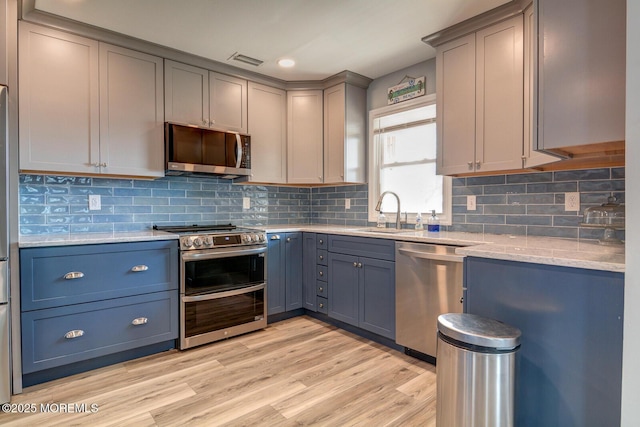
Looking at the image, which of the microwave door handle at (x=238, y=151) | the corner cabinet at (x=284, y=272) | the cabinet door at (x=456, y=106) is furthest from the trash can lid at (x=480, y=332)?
the microwave door handle at (x=238, y=151)

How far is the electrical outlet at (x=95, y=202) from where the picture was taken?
281 cm

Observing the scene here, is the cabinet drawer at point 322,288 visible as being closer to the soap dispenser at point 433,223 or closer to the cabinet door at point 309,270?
the cabinet door at point 309,270

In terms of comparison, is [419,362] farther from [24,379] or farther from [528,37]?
[24,379]

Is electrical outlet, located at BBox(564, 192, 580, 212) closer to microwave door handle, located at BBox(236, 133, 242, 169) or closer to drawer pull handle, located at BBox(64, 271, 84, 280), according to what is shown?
microwave door handle, located at BBox(236, 133, 242, 169)

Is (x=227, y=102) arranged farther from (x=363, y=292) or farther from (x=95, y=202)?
(x=363, y=292)

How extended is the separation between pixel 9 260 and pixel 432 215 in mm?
2925

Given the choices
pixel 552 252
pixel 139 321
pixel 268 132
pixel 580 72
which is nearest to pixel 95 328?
pixel 139 321

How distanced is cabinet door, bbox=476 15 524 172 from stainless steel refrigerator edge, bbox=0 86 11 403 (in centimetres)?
292

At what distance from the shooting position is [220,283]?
2859 mm

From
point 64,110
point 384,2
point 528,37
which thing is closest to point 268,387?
point 64,110

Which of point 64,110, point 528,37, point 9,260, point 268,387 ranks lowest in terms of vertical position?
point 268,387

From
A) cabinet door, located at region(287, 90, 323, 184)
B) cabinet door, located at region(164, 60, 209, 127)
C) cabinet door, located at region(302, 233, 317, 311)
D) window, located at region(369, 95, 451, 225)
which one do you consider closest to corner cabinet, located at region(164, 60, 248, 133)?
cabinet door, located at region(164, 60, 209, 127)

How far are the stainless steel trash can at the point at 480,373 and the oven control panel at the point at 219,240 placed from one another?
74.9 inches

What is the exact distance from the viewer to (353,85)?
140 inches
